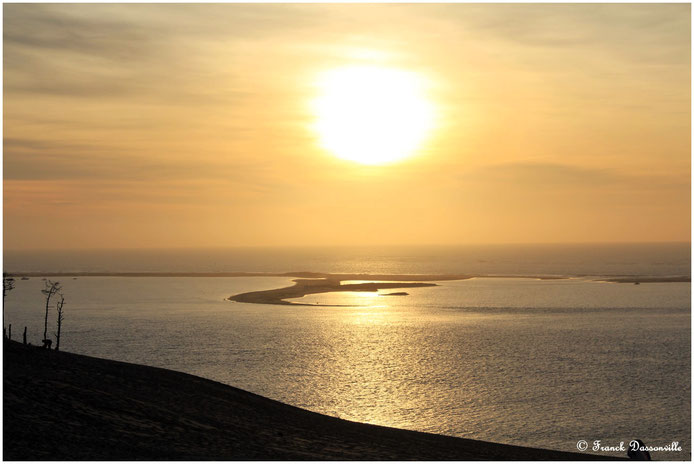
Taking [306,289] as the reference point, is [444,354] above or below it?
below

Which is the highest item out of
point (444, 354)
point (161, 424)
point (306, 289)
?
point (161, 424)

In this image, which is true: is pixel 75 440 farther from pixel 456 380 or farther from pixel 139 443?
pixel 456 380

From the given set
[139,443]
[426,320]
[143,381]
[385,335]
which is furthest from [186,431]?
[426,320]

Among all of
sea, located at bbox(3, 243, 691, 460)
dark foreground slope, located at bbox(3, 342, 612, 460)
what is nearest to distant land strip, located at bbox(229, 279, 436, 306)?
sea, located at bbox(3, 243, 691, 460)

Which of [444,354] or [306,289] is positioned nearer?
[444,354]

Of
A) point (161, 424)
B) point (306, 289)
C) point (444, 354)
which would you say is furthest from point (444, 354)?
point (306, 289)

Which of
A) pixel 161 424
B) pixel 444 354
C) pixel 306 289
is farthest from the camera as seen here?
pixel 306 289

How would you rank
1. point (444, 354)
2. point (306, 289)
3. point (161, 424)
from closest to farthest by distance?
point (161, 424) < point (444, 354) < point (306, 289)

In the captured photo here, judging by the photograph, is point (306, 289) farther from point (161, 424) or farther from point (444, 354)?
point (161, 424)
